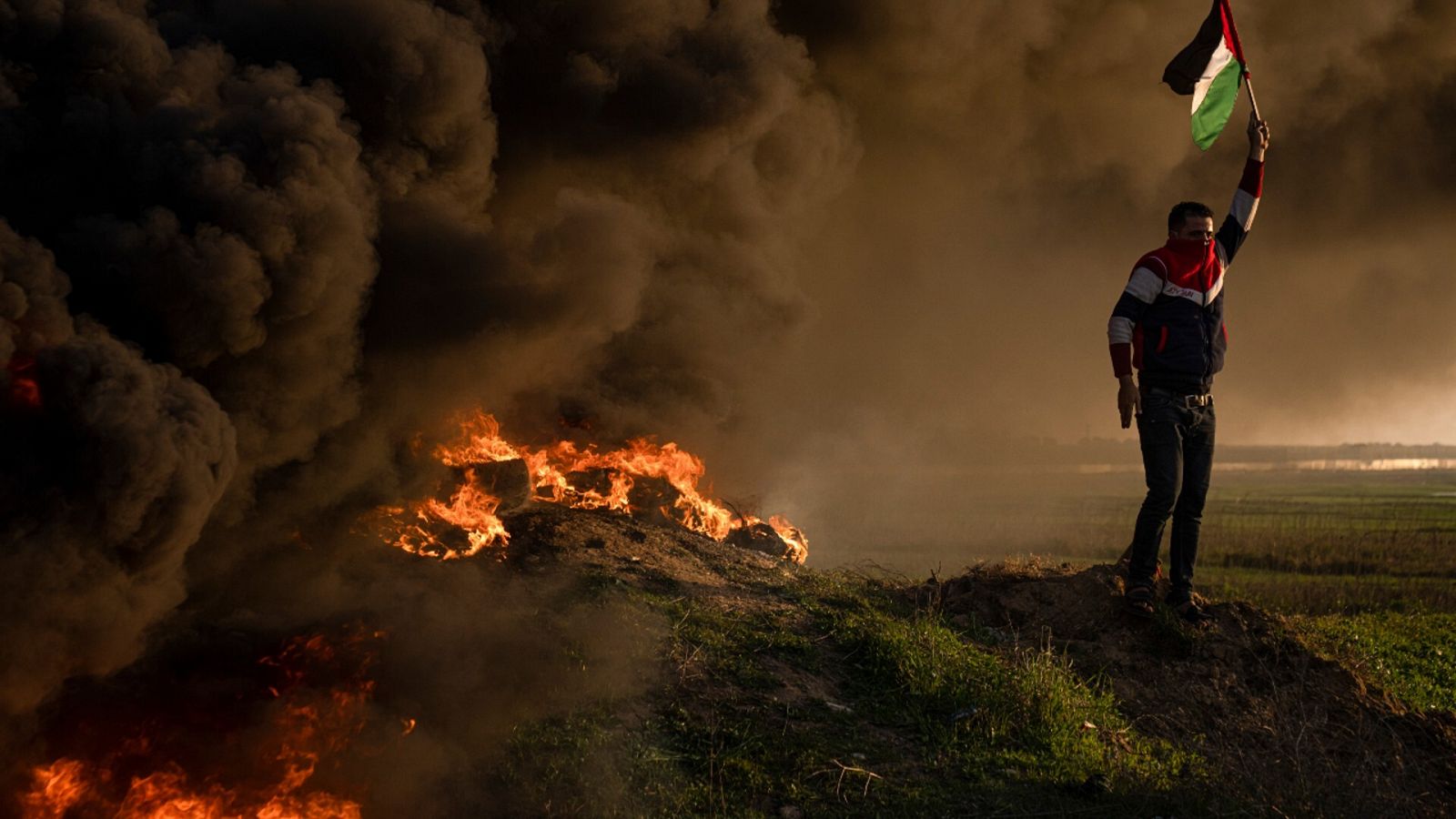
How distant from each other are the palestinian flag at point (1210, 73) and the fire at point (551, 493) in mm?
7064

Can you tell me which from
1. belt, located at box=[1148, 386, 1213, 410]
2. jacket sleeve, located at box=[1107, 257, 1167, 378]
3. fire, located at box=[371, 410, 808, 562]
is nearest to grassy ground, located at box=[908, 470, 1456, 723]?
belt, located at box=[1148, 386, 1213, 410]


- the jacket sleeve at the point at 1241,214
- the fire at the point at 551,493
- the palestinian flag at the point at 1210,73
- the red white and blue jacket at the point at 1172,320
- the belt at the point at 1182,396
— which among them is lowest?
the fire at the point at 551,493

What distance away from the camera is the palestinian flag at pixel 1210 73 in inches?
345

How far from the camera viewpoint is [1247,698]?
786 cm

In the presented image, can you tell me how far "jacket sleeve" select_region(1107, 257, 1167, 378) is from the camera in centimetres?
799

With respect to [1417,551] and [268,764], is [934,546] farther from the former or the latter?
[268,764]

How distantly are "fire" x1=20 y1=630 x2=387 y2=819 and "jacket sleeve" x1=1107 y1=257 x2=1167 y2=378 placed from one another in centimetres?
608

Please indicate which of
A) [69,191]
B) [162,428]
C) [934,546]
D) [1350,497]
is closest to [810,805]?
[162,428]

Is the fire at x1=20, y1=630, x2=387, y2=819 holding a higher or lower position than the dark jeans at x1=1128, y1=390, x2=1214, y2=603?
lower

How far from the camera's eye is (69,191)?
7.26 meters

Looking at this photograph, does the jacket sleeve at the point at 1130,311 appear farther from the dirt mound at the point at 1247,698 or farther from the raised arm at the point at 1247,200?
the dirt mound at the point at 1247,698

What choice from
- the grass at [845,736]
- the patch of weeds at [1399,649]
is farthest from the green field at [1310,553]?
the grass at [845,736]

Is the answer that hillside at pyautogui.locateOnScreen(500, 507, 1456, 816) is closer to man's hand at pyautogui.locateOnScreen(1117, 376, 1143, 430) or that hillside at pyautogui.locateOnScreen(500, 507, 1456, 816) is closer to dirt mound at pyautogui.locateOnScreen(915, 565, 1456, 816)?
dirt mound at pyautogui.locateOnScreen(915, 565, 1456, 816)

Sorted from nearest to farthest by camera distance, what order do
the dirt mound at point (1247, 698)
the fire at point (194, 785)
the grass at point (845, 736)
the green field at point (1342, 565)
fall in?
the fire at point (194, 785)
the grass at point (845, 736)
the dirt mound at point (1247, 698)
the green field at point (1342, 565)
